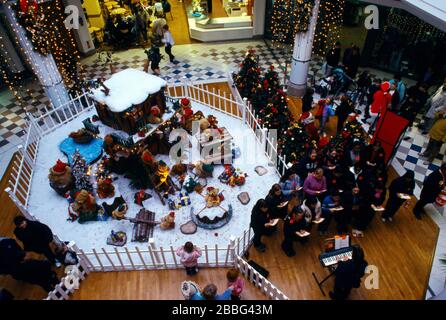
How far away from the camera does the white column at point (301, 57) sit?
981 centimetres

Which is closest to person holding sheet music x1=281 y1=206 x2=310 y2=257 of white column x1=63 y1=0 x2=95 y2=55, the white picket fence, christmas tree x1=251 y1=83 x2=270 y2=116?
the white picket fence

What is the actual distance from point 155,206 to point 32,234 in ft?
8.48

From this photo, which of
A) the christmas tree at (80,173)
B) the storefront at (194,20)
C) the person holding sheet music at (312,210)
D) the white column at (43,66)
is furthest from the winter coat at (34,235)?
the storefront at (194,20)

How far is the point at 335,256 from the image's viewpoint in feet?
19.2

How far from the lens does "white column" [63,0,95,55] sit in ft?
43.0

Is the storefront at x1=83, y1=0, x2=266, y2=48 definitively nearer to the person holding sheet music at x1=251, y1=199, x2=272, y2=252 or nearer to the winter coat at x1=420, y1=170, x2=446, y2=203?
the winter coat at x1=420, y1=170, x2=446, y2=203

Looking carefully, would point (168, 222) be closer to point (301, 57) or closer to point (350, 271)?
point (350, 271)

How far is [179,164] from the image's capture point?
8.25m

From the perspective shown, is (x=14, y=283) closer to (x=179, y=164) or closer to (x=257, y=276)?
(x=179, y=164)

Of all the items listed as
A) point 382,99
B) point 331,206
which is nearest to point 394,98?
point 382,99

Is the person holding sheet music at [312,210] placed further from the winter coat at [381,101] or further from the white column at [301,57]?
the white column at [301,57]

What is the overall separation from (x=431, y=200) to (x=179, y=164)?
5.87 metres

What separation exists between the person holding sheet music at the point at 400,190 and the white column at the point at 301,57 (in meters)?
5.41

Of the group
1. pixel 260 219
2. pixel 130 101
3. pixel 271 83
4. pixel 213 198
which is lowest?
pixel 213 198
